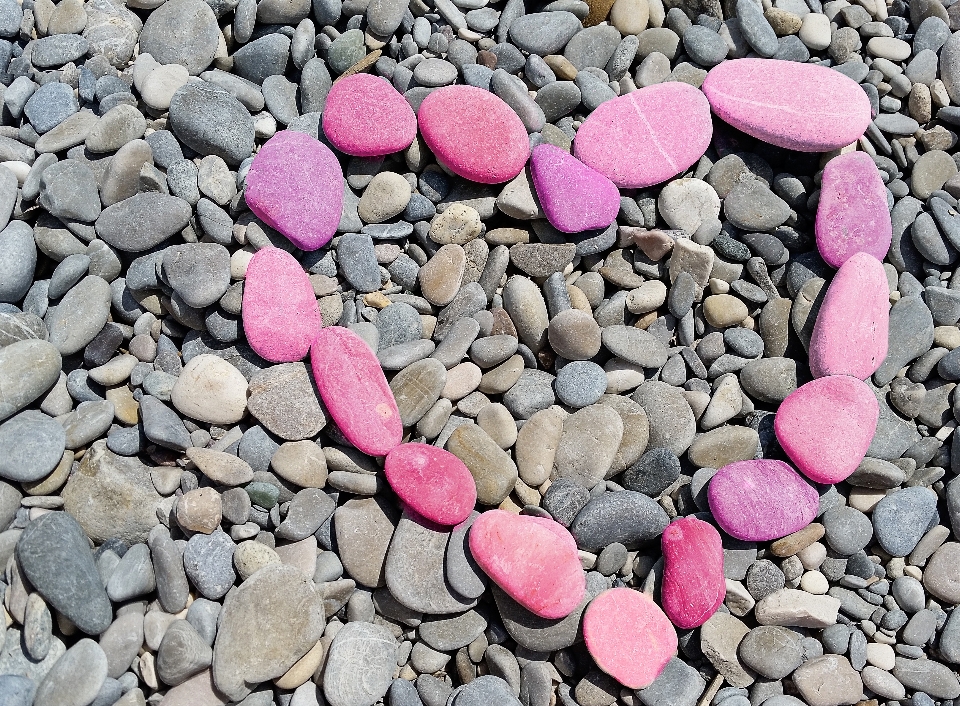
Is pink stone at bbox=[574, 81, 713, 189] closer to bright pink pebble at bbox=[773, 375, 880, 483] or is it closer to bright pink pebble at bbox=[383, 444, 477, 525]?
bright pink pebble at bbox=[773, 375, 880, 483]

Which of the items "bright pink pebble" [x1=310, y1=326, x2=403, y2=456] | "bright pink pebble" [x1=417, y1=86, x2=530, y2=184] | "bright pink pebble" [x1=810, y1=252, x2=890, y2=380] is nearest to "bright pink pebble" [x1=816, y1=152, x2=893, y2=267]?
"bright pink pebble" [x1=810, y1=252, x2=890, y2=380]

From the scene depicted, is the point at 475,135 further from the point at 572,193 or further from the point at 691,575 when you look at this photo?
the point at 691,575

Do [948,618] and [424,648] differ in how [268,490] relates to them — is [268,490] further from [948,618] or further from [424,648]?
[948,618]

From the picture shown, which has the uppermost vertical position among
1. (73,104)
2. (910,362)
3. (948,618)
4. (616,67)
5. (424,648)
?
(616,67)

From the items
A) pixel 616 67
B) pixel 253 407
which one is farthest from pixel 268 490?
pixel 616 67

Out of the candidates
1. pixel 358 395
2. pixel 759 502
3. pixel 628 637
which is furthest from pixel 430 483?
pixel 759 502
